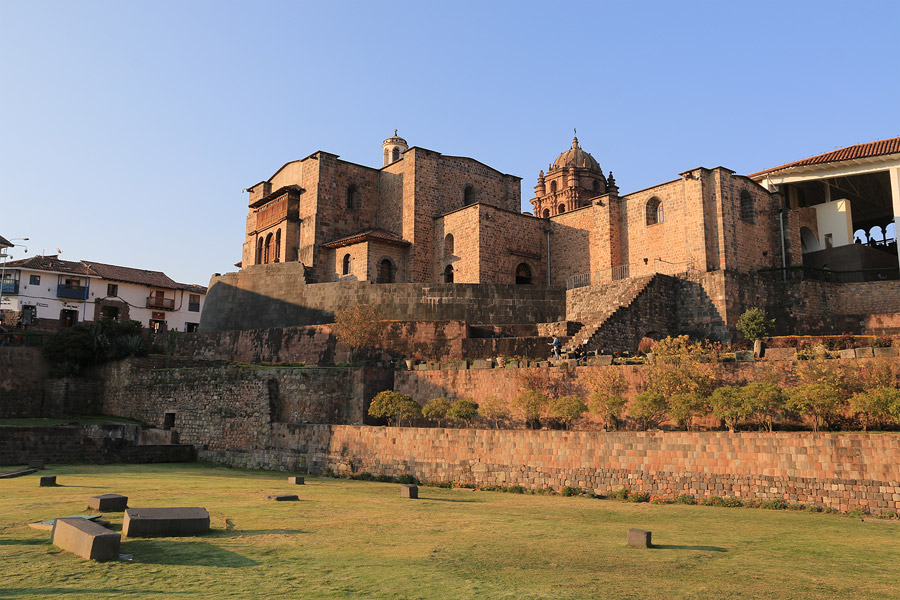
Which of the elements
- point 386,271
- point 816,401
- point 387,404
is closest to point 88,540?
point 816,401

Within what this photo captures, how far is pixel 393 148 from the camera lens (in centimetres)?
4891

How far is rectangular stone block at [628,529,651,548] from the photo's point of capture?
7.76 meters

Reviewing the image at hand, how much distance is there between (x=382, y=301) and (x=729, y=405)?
17.8 meters

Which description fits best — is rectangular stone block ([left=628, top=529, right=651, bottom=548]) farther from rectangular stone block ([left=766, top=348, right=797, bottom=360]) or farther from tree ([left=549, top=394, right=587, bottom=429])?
rectangular stone block ([left=766, top=348, right=797, bottom=360])

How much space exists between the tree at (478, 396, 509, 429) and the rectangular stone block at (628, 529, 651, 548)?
39.5ft

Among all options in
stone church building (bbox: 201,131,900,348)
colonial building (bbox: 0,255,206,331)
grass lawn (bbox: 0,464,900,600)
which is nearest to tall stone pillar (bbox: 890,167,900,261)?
stone church building (bbox: 201,131,900,348)

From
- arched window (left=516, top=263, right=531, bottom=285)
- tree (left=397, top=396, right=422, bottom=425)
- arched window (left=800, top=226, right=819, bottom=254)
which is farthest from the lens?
arched window (left=516, top=263, right=531, bottom=285)

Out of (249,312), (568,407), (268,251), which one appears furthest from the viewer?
(268,251)

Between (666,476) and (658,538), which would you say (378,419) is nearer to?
(666,476)

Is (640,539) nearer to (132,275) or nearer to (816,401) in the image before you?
(816,401)

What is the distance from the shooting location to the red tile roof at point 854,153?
96.3ft

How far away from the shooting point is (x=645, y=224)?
32219 millimetres

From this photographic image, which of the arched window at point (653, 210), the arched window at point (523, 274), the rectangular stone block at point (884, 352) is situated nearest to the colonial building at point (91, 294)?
the arched window at point (523, 274)

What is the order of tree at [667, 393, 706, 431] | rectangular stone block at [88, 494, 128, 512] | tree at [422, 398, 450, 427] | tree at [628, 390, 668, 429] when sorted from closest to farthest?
rectangular stone block at [88, 494, 128, 512] → tree at [667, 393, 706, 431] → tree at [628, 390, 668, 429] → tree at [422, 398, 450, 427]
